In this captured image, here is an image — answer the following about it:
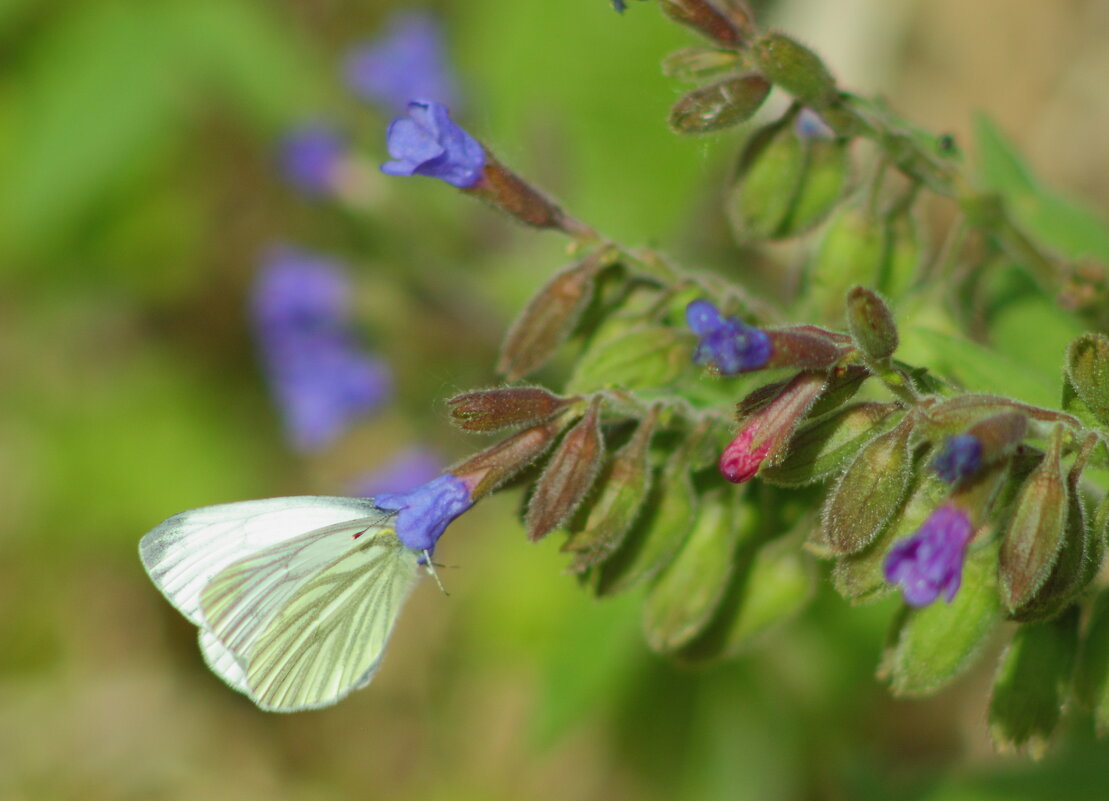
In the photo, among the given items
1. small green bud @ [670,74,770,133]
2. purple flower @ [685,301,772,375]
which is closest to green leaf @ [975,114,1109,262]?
small green bud @ [670,74,770,133]

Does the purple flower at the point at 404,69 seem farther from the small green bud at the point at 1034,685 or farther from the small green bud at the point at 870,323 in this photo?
the small green bud at the point at 1034,685

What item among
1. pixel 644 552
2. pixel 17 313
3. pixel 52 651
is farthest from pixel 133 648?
pixel 644 552

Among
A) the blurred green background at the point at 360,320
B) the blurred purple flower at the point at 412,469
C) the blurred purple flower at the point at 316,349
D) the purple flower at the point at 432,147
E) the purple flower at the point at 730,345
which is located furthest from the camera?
the blurred green background at the point at 360,320

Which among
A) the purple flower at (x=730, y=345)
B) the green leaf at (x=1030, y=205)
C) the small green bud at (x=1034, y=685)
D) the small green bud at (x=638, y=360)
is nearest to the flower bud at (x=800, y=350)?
the purple flower at (x=730, y=345)

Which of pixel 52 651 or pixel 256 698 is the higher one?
pixel 256 698

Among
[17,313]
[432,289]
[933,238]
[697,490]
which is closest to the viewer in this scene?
[697,490]

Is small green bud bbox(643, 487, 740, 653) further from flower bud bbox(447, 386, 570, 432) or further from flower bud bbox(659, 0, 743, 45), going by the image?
→ flower bud bbox(659, 0, 743, 45)

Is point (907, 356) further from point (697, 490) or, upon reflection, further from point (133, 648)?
point (133, 648)
